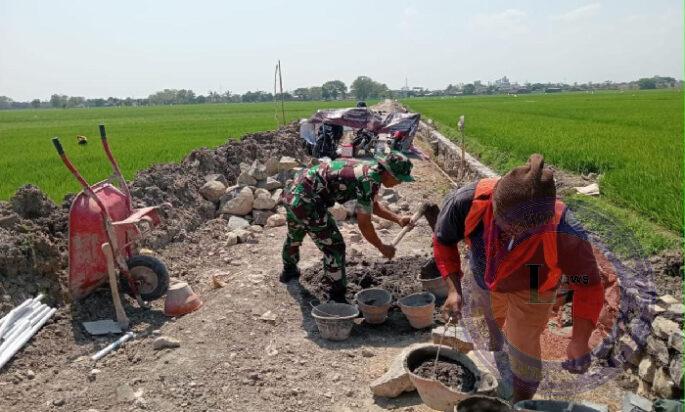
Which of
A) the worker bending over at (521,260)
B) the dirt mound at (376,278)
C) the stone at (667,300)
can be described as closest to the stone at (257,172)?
the dirt mound at (376,278)

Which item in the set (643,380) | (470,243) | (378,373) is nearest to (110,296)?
(378,373)

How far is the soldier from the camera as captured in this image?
408cm

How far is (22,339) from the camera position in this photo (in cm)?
380

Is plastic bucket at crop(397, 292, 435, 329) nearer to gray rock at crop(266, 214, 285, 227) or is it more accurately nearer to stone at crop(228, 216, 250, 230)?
gray rock at crop(266, 214, 285, 227)

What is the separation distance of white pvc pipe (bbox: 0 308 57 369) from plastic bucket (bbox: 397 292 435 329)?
2.74 m

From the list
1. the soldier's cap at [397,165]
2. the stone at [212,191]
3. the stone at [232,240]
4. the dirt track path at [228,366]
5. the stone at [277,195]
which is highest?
the soldier's cap at [397,165]

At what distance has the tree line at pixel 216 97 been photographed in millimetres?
95562

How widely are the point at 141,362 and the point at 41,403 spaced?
0.64 m

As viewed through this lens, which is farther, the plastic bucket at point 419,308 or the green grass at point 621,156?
the green grass at point 621,156

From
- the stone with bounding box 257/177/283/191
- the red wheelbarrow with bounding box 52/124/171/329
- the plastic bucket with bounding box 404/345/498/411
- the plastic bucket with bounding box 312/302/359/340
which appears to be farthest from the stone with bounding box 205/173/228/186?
the plastic bucket with bounding box 404/345/498/411

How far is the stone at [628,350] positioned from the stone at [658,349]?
0.14 m

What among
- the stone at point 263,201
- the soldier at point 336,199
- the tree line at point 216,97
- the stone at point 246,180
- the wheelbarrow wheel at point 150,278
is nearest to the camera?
the soldier at point 336,199

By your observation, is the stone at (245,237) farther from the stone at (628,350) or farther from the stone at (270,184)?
the stone at (628,350)

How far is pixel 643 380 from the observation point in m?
3.11
